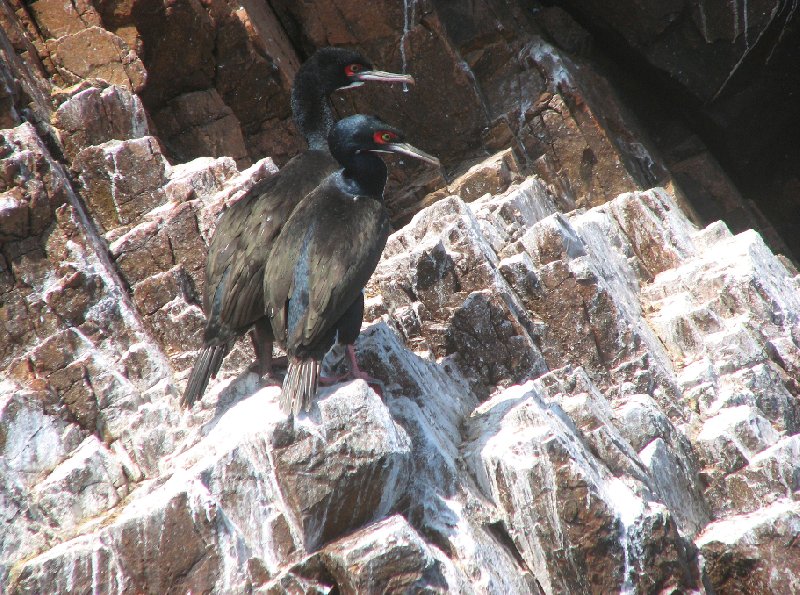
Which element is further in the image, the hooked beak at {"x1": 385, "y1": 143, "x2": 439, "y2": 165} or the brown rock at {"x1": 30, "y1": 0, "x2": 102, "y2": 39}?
the brown rock at {"x1": 30, "y1": 0, "x2": 102, "y2": 39}


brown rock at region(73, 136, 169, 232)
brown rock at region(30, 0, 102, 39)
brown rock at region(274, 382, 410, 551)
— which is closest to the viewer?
brown rock at region(274, 382, 410, 551)

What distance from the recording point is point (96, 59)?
7.68 m

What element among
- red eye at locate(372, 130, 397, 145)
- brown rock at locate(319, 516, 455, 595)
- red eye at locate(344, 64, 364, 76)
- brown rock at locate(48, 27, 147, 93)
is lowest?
brown rock at locate(319, 516, 455, 595)

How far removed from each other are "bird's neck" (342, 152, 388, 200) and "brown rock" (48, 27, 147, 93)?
11.1 ft

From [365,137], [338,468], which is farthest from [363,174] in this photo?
[338,468]

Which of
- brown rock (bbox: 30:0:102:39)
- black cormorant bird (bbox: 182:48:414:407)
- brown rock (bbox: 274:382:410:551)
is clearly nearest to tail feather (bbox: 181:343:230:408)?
black cormorant bird (bbox: 182:48:414:407)

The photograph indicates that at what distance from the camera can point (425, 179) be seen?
9.86 m

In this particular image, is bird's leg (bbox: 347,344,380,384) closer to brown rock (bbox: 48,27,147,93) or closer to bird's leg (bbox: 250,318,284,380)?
bird's leg (bbox: 250,318,284,380)

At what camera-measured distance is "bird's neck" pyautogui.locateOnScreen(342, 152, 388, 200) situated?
5203mm

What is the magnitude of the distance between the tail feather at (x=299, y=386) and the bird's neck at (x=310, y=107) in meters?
2.91

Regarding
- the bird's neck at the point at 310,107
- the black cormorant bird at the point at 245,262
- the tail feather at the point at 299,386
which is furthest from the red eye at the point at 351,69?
the tail feather at the point at 299,386

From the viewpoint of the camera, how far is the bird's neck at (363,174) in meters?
5.20

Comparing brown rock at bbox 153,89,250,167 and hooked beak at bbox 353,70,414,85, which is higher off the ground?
brown rock at bbox 153,89,250,167

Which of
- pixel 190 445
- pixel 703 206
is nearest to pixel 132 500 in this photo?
pixel 190 445
